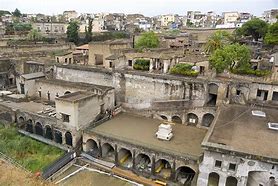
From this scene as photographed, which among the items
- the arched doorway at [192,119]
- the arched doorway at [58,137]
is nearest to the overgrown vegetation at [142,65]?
the arched doorway at [192,119]

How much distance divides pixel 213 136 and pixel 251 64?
19.3 metres

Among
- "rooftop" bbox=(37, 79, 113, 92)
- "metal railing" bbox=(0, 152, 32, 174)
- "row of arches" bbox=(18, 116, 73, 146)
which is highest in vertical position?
"rooftop" bbox=(37, 79, 113, 92)

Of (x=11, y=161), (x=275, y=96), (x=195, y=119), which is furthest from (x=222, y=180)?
(x=11, y=161)

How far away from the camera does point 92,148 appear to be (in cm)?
3009

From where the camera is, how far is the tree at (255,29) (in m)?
61.8

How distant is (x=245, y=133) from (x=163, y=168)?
8715 millimetres

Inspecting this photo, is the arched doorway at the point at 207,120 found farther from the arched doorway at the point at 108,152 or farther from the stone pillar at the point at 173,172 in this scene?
the arched doorway at the point at 108,152

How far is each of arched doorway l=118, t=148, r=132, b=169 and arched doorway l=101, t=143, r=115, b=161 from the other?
976mm

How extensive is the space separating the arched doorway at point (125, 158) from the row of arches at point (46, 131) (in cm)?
622

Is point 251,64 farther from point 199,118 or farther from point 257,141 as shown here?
point 257,141

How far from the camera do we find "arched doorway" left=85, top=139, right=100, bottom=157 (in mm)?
29045

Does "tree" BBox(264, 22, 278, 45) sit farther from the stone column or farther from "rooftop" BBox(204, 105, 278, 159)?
the stone column

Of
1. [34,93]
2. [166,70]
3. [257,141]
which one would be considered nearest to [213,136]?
[257,141]

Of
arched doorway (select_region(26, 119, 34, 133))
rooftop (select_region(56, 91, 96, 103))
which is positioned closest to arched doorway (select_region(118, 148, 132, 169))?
rooftop (select_region(56, 91, 96, 103))
